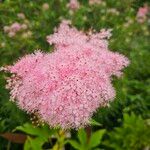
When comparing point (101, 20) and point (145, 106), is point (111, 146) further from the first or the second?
point (101, 20)

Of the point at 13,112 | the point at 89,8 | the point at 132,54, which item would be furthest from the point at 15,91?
the point at 89,8

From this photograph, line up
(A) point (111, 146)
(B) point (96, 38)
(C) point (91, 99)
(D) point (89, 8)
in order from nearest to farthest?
(C) point (91, 99) → (B) point (96, 38) → (A) point (111, 146) → (D) point (89, 8)

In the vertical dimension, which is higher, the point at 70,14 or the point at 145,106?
the point at 70,14

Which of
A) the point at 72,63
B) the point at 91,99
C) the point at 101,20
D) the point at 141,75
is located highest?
the point at 101,20

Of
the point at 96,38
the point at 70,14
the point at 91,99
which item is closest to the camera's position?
the point at 91,99

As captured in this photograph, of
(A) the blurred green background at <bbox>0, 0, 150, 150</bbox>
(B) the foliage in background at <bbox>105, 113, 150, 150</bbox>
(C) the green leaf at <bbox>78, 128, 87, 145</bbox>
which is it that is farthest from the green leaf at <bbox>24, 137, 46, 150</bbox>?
(B) the foliage in background at <bbox>105, 113, 150, 150</bbox>

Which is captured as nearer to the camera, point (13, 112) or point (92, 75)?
point (92, 75)

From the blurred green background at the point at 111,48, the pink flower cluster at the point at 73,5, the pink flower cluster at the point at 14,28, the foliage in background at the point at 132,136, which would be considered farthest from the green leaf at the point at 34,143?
the pink flower cluster at the point at 73,5
